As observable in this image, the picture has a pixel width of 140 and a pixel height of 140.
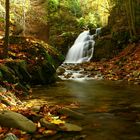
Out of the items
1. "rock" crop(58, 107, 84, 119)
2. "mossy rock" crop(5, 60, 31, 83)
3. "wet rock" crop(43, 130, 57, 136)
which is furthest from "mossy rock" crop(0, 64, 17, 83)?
"wet rock" crop(43, 130, 57, 136)

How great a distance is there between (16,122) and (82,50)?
24417 mm

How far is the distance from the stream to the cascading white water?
15978mm

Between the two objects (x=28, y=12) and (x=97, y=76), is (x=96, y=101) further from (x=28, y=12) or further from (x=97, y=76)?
(x=28, y=12)

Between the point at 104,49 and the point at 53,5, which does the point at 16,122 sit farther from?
the point at 53,5

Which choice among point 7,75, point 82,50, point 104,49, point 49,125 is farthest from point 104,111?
point 82,50

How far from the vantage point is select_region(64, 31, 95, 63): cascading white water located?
30.2 meters

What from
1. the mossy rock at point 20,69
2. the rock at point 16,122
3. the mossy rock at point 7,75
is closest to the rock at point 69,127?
the rock at point 16,122

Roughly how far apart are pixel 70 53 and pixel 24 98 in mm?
21603

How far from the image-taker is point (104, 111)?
355 inches

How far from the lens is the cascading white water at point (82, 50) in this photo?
99.1ft

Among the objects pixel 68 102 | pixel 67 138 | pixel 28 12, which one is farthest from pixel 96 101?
pixel 28 12

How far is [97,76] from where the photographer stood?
19.8 m

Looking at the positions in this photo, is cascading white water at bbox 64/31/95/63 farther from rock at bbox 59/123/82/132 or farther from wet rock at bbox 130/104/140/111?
rock at bbox 59/123/82/132

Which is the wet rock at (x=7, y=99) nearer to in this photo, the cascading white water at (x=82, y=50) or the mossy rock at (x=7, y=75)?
the mossy rock at (x=7, y=75)
